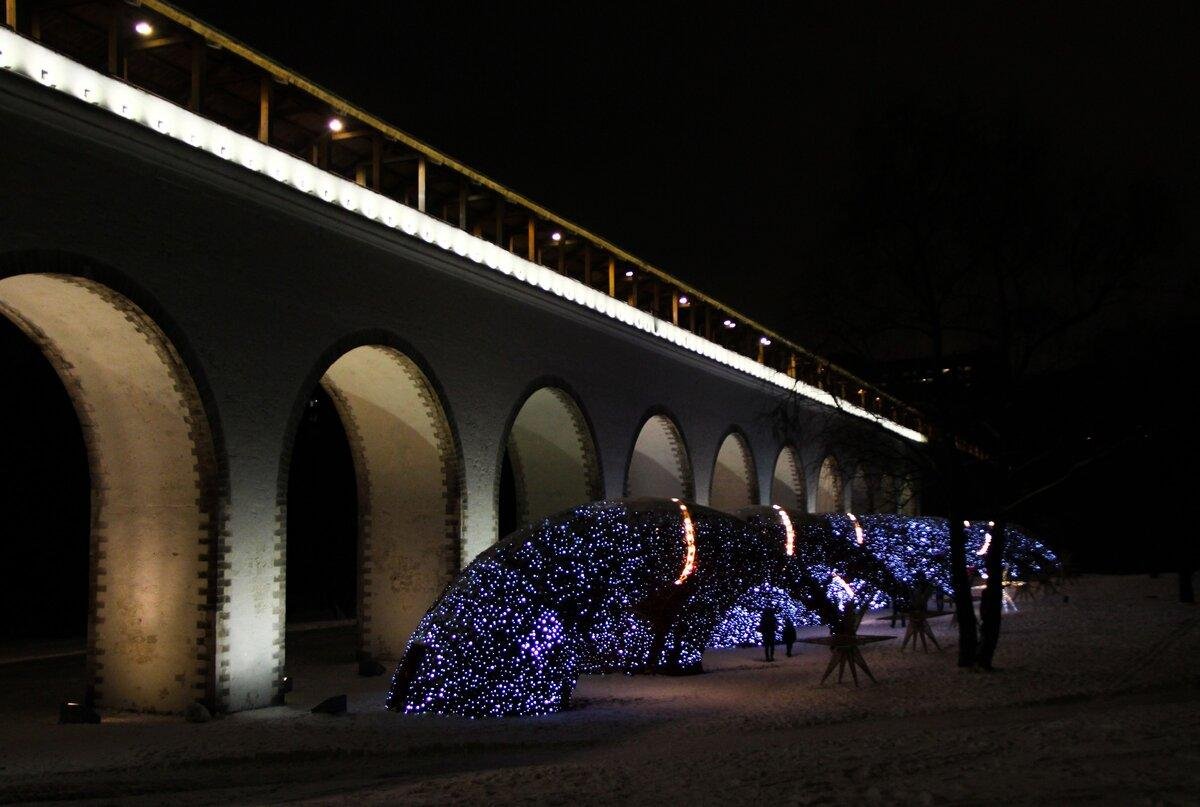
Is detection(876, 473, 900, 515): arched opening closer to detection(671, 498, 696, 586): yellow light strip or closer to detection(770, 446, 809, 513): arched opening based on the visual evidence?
detection(770, 446, 809, 513): arched opening

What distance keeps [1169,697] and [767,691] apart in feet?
12.5

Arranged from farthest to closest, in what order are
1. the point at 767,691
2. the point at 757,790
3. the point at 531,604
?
1. the point at 767,691
2. the point at 531,604
3. the point at 757,790

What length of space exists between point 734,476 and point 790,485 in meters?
3.94

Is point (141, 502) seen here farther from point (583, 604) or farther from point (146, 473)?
point (583, 604)

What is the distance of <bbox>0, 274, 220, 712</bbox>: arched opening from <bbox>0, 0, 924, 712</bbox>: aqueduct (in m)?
0.02

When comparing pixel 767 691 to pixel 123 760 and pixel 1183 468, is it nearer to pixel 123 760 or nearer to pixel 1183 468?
pixel 123 760

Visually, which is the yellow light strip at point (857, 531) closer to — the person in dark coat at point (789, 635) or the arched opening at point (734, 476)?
the arched opening at point (734, 476)

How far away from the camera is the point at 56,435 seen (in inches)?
905

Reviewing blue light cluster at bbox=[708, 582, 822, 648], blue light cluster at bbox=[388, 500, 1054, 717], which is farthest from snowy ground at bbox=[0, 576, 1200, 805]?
blue light cluster at bbox=[708, 582, 822, 648]

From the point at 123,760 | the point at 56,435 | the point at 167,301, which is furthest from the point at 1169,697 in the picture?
the point at 56,435

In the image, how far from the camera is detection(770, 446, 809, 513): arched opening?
2920 cm

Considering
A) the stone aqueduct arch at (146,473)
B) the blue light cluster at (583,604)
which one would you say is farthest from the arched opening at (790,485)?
the stone aqueduct arch at (146,473)

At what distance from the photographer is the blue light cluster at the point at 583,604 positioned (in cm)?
1054

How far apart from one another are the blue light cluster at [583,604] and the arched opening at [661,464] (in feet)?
20.9
